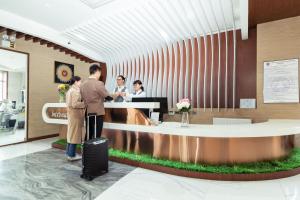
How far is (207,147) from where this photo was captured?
3.04 m

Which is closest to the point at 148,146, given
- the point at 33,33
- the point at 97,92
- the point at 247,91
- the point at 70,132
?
the point at 97,92

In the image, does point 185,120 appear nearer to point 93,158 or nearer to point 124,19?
point 93,158

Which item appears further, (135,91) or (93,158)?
(135,91)

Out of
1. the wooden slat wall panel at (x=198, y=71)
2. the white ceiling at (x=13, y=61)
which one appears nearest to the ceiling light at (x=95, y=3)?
the wooden slat wall panel at (x=198, y=71)

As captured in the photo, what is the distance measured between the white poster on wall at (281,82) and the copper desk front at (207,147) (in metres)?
1.02

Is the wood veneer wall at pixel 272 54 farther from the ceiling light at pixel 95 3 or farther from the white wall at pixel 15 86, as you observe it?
the white wall at pixel 15 86

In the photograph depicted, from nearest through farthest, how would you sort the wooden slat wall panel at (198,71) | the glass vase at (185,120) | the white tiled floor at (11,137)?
the glass vase at (185,120), the wooden slat wall panel at (198,71), the white tiled floor at (11,137)

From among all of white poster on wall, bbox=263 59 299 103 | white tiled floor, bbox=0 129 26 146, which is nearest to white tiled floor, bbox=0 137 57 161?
white tiled floor, bbox=0 129 26 146

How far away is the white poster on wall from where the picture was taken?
409 cm

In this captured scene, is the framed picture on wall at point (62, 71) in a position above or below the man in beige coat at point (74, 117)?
above

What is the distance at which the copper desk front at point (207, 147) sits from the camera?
299cm

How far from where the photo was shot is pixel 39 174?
3111 mm

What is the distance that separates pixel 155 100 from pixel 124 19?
6.50ft

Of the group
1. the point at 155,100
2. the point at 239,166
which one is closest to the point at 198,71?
the point at 155,100
